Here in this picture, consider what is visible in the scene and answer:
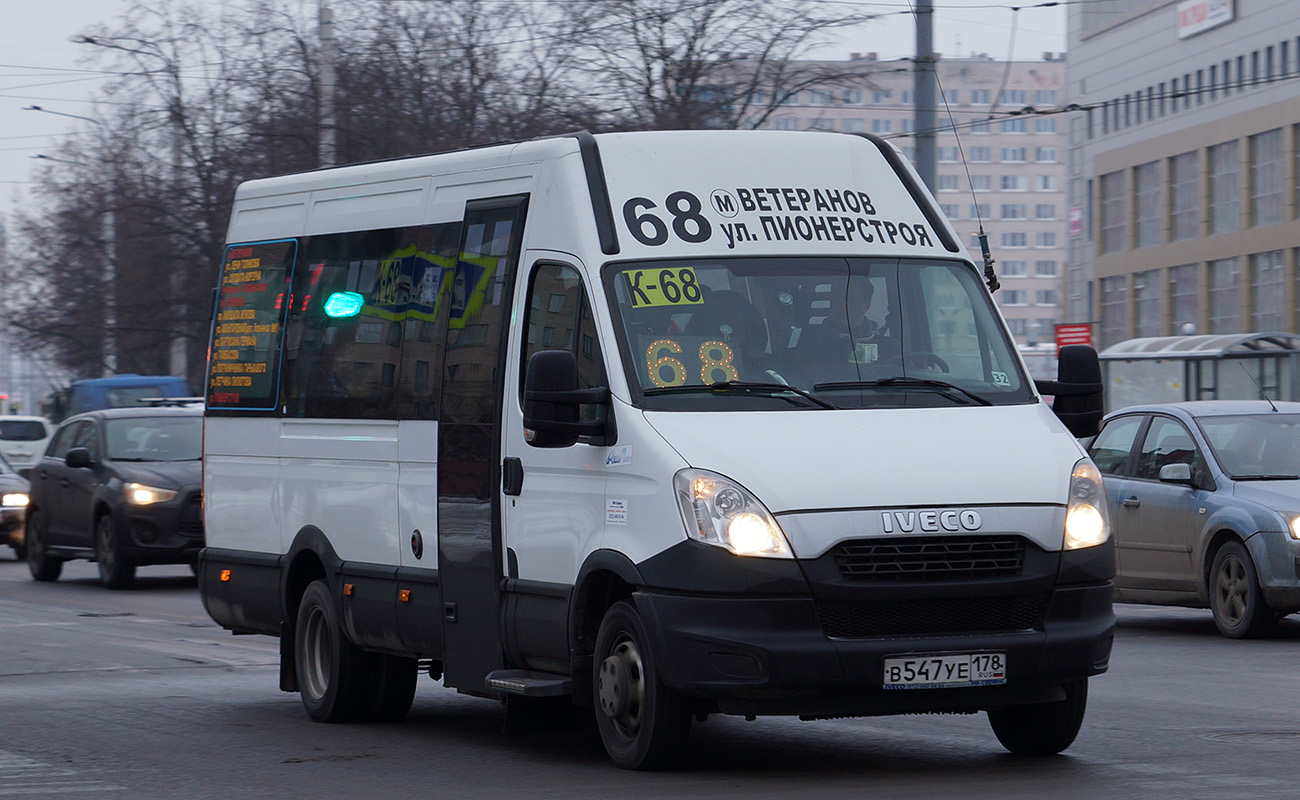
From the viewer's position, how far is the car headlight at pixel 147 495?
20578mm

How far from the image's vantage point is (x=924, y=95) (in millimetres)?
20234

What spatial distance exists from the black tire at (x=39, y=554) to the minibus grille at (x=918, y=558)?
16556 mm

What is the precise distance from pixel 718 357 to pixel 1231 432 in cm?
767

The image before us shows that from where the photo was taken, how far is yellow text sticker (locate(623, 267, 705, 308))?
334 inches

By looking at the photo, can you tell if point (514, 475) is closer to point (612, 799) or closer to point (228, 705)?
point (612, 799)

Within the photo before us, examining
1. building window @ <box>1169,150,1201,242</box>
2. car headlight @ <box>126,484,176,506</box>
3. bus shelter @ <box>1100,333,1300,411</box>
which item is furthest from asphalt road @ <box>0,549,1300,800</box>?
building window @ <box>1169,150,1201,242</box>


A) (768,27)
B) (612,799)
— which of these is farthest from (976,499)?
(768,27)

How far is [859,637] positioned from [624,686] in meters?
0.95

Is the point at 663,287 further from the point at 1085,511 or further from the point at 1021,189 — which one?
the point at 1021,189

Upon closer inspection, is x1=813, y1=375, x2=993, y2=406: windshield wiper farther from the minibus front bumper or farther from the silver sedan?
the silver sedan

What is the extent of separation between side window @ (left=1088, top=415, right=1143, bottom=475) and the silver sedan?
11 mm

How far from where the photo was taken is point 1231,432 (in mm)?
14984

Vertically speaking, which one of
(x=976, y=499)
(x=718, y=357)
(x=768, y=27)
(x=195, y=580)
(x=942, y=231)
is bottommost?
(x=195, y=580)

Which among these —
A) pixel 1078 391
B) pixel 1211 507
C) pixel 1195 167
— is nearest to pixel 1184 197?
pixel 1195 167
